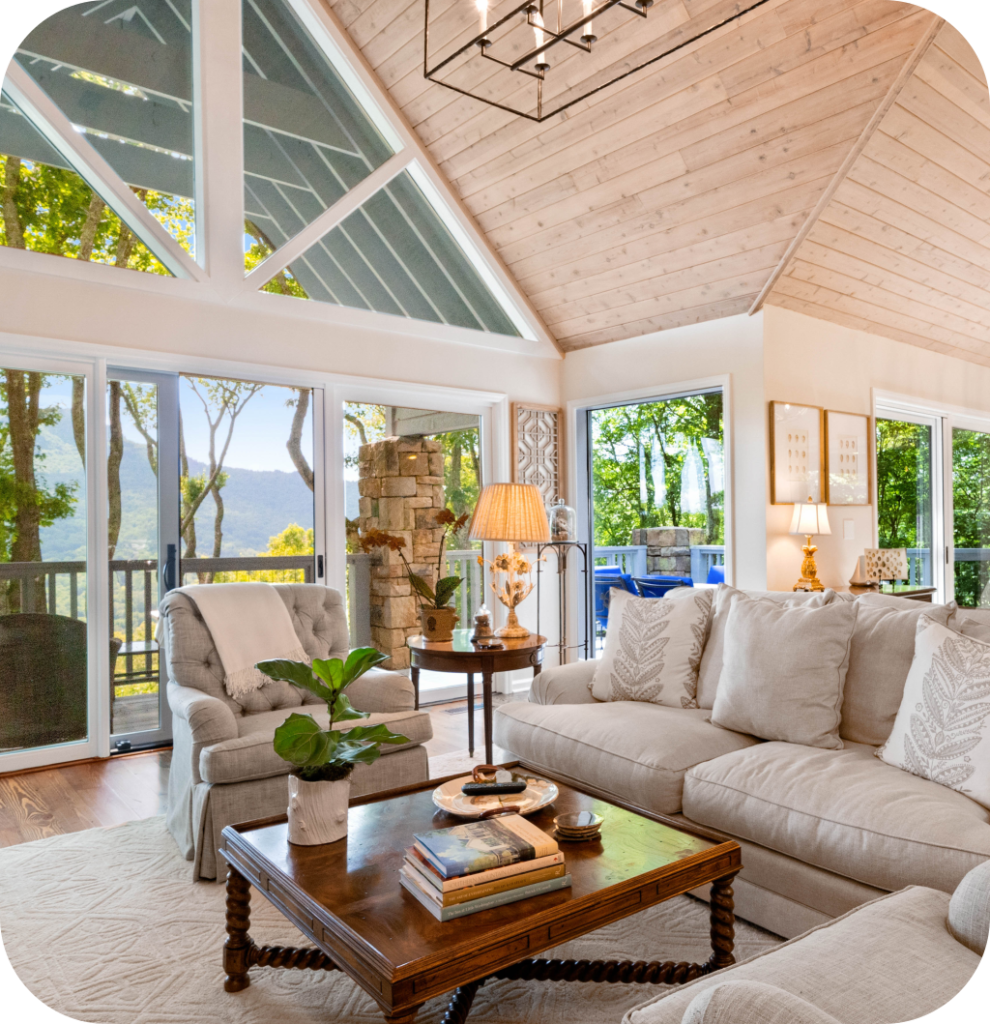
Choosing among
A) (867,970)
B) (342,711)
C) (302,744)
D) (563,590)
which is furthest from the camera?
(563,590)

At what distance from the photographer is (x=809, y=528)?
448cm

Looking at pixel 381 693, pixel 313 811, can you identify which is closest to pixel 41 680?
pixel 381 693

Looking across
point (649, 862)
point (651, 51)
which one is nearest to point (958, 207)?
point (651, 51)

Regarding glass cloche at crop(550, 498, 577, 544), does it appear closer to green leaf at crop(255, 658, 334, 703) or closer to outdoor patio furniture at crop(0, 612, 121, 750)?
outdoor patio furniture at crop(0, 612, 121, 750)

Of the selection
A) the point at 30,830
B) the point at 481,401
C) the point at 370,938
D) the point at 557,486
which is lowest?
the point at 30,830

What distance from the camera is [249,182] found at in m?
4.35

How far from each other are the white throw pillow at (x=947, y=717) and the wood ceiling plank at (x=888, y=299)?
2.68 meters

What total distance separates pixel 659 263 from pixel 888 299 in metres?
1.49

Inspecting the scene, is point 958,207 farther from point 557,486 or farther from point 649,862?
point 649,862

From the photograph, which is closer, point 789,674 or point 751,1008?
point 751,1008

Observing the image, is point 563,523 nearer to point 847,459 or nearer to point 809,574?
point 809,574

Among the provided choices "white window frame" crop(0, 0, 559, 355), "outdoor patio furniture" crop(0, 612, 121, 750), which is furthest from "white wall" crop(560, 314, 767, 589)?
"outdoor patio furniture" crop(0, 612, 121, 750)

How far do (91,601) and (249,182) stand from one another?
232 centimetres

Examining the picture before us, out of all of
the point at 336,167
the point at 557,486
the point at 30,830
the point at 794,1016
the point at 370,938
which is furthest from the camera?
the point at 557,486
